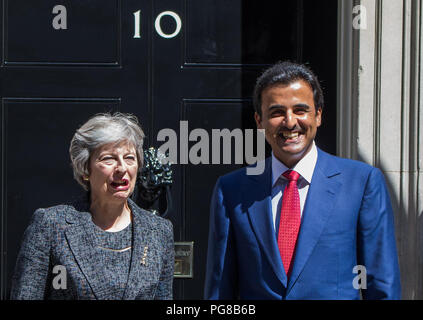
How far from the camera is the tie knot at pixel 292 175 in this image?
254cm

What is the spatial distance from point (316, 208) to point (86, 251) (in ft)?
3.15

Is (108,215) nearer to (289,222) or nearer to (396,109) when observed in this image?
(289,222)

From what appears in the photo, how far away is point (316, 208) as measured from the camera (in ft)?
8.00

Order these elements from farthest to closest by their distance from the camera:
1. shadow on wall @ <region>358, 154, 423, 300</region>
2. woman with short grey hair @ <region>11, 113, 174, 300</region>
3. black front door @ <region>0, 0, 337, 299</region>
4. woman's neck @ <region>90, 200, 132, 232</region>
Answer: black front door @ <region>0, 0, 337, 299</region> → shadow on wall @ <region>358, 154, 423, 300</region> → woman's neck @ <region>90, 200, 132, 232</region> → woman with short grey hair @ <region>11, 113, 174, 300</region>

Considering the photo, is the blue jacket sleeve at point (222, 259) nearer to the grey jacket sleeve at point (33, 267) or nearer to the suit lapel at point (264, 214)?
the suit lapel at point (264, 214)

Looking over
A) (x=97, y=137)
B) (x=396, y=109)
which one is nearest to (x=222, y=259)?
(x=97, y=137)

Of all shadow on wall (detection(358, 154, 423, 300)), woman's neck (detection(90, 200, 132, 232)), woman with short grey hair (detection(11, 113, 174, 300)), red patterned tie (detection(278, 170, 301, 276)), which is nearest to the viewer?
red patterned tie (detection(278, 170, 301, 276))

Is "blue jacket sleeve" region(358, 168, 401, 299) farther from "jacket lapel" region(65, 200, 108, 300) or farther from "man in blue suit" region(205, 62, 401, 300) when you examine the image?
"jacket lapel" region(65, 200, 108, 300)

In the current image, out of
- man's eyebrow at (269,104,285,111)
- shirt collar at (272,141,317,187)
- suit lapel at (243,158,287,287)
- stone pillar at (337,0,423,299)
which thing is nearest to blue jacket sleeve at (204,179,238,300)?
suit lapel at (243,158,287,287)

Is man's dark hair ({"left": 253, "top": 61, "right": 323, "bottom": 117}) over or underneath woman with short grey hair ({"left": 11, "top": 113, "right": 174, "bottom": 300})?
over

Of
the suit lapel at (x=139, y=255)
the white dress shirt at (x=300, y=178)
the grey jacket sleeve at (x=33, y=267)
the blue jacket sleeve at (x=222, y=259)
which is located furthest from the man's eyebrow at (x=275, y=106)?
the grey jacket sleeve at (x=33, y=267)

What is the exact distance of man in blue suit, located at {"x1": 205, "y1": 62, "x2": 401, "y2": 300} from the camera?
238 cm

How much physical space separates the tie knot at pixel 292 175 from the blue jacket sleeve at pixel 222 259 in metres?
0.28

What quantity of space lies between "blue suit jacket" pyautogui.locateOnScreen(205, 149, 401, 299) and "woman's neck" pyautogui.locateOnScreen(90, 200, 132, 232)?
0.45m
